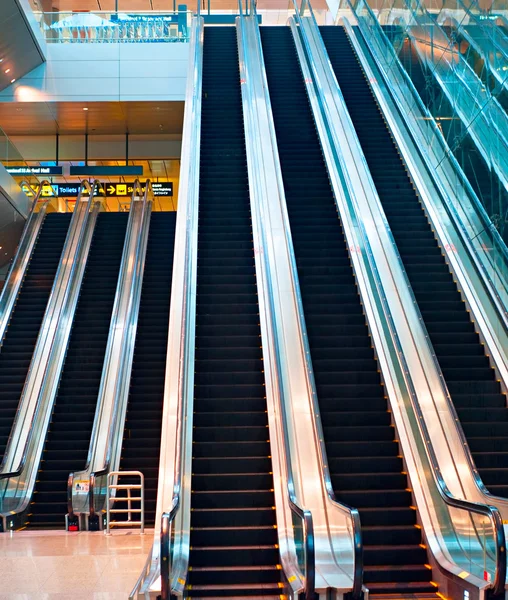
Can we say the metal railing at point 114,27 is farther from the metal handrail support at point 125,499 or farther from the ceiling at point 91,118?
the metal handrail support at point 125,499

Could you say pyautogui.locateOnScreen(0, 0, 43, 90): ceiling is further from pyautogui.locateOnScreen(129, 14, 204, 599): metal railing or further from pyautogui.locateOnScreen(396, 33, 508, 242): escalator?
pyautogui.locateOnScreen(396, 33, 508, 242): escalator

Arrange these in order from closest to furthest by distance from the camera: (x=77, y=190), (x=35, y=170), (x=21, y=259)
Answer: (x=21, y=259) < (x=35, y=170) < (x=77, y=190)

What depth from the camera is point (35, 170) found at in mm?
21359

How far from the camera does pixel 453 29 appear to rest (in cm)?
1202

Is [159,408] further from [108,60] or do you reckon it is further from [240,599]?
[108,60]

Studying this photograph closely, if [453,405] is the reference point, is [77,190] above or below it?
above

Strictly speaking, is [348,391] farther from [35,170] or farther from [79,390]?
[35,170]

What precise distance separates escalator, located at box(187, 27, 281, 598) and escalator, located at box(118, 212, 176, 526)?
92.9 inches

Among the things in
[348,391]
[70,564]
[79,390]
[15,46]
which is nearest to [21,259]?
[79,390]

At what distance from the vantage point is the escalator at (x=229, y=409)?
275 inches

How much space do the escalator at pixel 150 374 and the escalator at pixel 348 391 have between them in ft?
10.7

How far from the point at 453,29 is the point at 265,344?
607 cm

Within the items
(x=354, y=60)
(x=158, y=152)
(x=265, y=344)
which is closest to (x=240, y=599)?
(x=265, y=344)

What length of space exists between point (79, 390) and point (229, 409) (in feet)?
15.7
